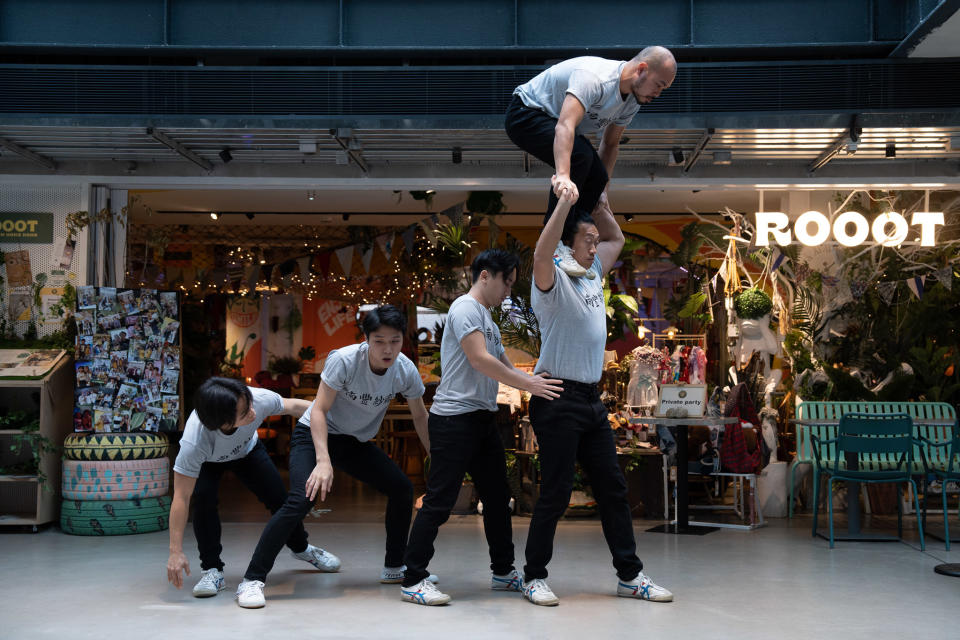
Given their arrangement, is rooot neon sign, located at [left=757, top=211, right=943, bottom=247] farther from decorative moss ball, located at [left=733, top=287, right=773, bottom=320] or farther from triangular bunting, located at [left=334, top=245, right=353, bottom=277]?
triangular bunting, located at [left=334, top=245, right=353, bottom=277]

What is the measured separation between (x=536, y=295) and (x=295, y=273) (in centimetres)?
882

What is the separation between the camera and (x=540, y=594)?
4.95 meters

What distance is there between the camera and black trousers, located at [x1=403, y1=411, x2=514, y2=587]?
4.92 meters

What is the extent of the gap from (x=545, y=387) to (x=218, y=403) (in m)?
1.57

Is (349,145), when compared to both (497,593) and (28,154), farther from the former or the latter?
(497,593)

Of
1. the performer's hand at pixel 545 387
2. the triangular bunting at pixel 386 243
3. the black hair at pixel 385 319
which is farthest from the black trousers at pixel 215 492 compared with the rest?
the triangular bunting at pixel 386 243

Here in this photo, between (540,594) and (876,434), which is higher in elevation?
(876,434)

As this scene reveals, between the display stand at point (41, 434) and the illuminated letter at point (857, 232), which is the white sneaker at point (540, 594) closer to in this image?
the display stand at point (41, 434)

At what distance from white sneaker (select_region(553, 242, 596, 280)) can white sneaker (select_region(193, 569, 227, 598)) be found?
2.50 metres

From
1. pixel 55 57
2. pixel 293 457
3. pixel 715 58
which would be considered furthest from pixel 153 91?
pixel 715 58

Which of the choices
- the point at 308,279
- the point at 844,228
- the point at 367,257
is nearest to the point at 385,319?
the point at 844,228

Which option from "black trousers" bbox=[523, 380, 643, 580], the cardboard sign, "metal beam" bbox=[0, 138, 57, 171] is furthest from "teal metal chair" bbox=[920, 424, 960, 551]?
"metal beam" bbox=[0, 138, 57, 171]

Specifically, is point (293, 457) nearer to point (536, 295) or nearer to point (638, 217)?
point (536, 295)

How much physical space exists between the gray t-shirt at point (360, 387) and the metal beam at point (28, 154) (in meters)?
3.81
